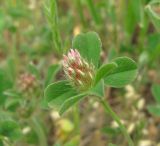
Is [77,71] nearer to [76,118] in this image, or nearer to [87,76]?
[87,76]

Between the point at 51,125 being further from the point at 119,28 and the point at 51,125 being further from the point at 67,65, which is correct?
the point at 67,65

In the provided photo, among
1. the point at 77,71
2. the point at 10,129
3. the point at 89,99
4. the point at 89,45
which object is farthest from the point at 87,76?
the point at 89,99

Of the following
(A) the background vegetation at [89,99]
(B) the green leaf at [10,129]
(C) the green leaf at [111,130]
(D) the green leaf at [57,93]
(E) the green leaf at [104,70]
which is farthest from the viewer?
(C) the green leaf at [111,130]

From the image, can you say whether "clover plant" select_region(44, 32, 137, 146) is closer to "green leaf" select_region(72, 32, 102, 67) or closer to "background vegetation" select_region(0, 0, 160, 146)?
"green leaf" select_region(72, 32, 102, 67)

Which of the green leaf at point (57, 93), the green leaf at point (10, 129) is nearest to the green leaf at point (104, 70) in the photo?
the green leaf at point (57, 93)

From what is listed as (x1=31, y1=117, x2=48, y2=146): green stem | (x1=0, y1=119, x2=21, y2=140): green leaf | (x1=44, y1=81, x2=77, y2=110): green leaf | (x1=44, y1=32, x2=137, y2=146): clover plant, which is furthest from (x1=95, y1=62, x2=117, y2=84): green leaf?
(x1=31, y1=117, x2=48, y2=146): green stem

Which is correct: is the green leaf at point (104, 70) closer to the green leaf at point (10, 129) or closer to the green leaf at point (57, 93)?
the green leaf at point (57, 93)

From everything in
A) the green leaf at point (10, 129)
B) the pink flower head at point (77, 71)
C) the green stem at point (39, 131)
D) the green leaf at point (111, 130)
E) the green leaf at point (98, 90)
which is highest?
the pink flower head at point (77, 71)

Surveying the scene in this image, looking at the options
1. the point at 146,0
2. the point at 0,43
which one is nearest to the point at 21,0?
the point at 0,43

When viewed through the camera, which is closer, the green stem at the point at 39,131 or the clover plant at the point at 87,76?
the clover plant at the point at 87,76
